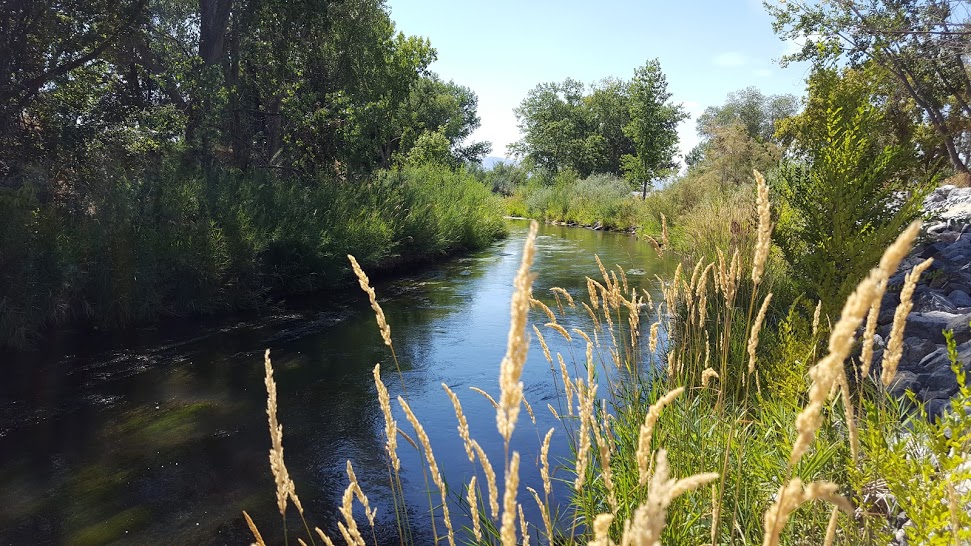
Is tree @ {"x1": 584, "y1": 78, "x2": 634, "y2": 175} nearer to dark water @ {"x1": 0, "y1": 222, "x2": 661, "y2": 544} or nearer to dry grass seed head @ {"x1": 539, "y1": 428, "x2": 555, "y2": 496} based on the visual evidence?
dark water @ {"x1": 0, "y1": 222, "x2": 661, "y2": 544}

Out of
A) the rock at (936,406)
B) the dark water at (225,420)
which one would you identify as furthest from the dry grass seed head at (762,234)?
the rock at (936,406)

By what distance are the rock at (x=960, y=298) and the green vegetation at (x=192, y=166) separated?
30.8 ft

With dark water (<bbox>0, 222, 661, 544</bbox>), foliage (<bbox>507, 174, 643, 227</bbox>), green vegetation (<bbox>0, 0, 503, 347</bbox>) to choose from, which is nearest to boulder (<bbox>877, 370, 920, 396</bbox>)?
dark water (<bbox>0, 222, 661, 544</bbox>)

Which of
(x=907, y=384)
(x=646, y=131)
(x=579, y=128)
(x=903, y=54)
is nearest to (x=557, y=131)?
(x=579, y=128)

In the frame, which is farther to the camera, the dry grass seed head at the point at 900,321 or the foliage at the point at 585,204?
the foliage at the point at 585,204

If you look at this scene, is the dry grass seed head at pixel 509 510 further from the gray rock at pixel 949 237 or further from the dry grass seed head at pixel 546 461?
the gray rock at pixel 949 237

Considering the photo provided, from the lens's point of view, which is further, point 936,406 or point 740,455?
point 936,406

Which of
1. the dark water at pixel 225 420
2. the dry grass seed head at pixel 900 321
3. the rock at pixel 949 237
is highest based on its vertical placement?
the dry grass seed head at pixel 900 321

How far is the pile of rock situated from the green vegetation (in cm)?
888

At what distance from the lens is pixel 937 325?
551 centimetres

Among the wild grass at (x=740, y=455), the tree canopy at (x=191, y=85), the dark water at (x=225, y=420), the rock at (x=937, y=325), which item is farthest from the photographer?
the tree canopy at (x=191, y=85)

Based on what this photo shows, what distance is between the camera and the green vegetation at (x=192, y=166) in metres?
8.84

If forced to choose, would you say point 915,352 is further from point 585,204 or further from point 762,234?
point 585,204

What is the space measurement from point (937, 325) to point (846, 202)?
1351 millimetres
